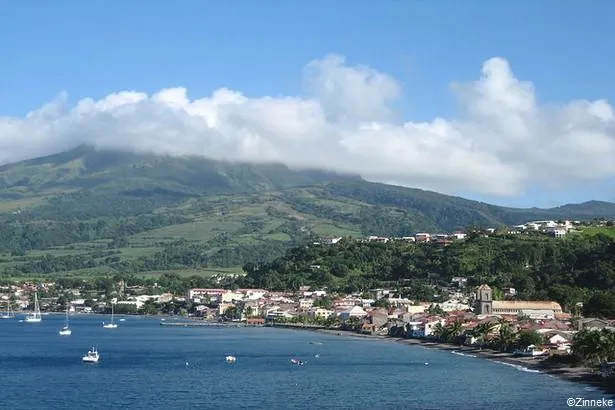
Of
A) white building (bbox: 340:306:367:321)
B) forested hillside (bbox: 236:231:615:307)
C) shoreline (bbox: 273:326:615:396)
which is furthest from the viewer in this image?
white building (bbox: 340:306:367:321)

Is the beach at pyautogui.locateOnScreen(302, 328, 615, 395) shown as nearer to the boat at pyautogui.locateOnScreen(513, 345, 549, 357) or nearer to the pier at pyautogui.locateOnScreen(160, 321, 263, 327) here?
the boat at pyautogui.locateOnScreen(513, 345, 549, 357)

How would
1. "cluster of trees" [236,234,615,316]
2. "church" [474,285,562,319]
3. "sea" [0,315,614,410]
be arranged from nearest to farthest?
"sea" [0,315,614,410], "church" [474,285,562,319], "cluster of trees" [236,234,615,316]

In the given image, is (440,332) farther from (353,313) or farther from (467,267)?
(467,267)

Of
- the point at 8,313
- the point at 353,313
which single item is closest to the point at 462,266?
the point at 353,313

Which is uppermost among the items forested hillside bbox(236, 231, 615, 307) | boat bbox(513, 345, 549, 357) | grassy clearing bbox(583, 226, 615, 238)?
grassy clearing bbox(583, 226, 615, 238)

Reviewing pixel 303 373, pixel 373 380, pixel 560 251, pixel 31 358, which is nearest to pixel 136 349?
Answer: pixel 31 358

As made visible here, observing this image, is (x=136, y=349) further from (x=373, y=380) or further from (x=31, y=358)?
(x=373, y=380)

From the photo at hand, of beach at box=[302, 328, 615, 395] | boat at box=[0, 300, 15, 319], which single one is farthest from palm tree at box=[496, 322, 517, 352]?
boat at box=[0, 300, 15, 319]
